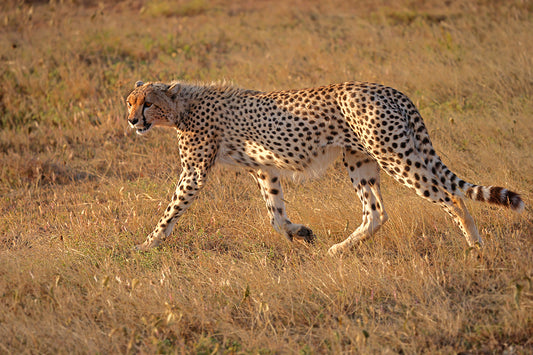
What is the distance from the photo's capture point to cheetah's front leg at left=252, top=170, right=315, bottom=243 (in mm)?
4594

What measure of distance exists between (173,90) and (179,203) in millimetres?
911

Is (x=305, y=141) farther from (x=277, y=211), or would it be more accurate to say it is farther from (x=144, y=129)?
(x=144, y=129)

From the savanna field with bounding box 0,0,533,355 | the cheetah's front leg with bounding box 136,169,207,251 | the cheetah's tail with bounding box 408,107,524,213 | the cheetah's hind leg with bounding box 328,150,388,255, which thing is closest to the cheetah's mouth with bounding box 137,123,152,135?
the cheetah's front leg with bounding box 136,169,207,251

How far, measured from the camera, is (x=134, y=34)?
10.7 m

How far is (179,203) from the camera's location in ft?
15.1

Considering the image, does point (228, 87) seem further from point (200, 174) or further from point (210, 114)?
point (200, 174)

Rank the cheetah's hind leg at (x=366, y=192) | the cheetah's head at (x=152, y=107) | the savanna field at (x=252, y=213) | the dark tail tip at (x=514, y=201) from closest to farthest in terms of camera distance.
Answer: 1. the savanna field at (x=252, y=213)
2. the dark tail tip at (x=514, y=201)
3. the cheetah's hind leg at (x=366, y=192)
4. the cheetah's head at (x=152, y=107)

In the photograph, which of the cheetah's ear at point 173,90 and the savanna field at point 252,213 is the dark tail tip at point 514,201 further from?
the cheetah's ear at point 173,90

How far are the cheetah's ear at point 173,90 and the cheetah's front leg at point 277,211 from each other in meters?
0.89

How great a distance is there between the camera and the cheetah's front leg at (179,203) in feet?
15.1

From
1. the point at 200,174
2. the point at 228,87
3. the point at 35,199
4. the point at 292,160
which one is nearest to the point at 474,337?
the point at 292,160

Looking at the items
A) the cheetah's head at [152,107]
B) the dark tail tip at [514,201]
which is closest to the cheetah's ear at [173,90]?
the cheetah's head at [152,107]

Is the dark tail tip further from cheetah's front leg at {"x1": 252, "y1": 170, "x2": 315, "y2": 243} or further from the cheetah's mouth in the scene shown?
the cheetah's mouth

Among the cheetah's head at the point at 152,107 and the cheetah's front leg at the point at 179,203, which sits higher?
the cheetah's head at the point at 152,107
